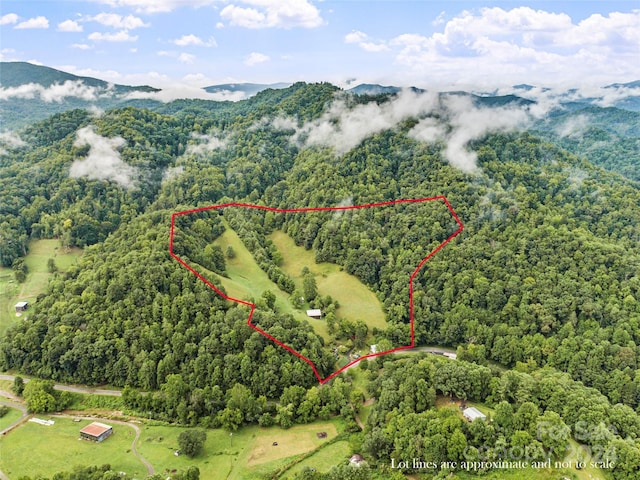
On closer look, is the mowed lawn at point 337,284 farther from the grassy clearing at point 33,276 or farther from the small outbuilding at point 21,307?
the small outbuilding at point 21,307

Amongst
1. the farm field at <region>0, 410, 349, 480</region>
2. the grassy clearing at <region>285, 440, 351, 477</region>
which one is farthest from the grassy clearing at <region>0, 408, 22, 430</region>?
the grassy clearing at <region>285, 440, 351, 477</region>

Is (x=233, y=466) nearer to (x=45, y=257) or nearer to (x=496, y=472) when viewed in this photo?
(x=496, y=472)

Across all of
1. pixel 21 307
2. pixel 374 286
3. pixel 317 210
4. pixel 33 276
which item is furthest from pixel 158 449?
pixel 317 210

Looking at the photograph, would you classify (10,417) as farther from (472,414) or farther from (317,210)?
(317,210)

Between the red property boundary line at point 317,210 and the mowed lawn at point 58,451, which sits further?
the red property boundary line at point 317,210

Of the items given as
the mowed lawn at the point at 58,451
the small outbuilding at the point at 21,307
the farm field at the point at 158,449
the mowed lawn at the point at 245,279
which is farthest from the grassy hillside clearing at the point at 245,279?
the small outbuilding at the point at 21,307
